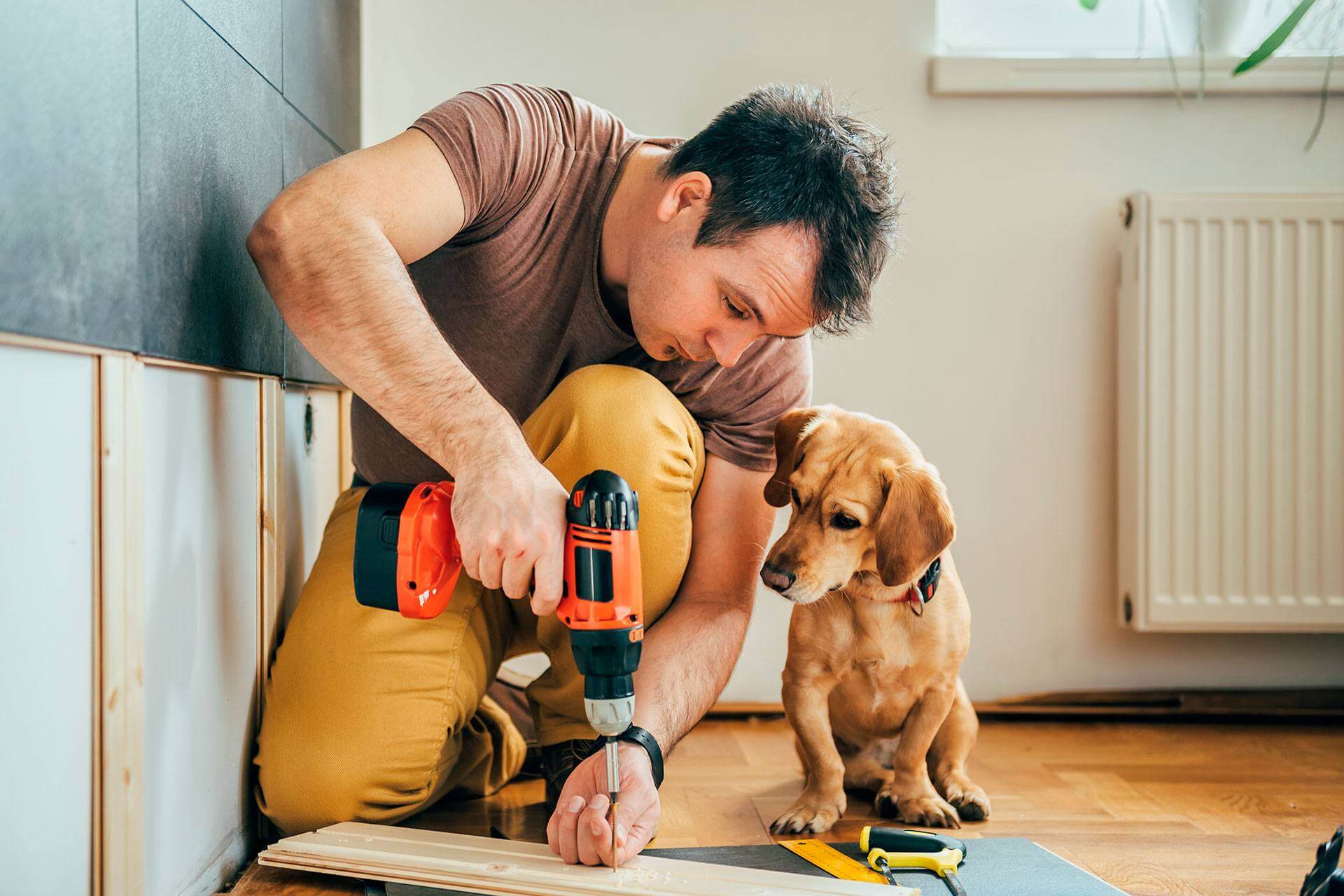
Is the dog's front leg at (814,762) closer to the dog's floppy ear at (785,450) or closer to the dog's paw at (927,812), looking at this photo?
the dog's paw at (927,812)

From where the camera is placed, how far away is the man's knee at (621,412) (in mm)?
1332

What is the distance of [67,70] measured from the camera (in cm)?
84

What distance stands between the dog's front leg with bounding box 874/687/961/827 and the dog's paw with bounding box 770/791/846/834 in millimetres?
81

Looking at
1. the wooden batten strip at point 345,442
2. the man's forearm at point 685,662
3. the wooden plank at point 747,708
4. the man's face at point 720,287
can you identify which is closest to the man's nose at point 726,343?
the man's face at point 720,287

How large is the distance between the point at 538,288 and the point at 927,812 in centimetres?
90

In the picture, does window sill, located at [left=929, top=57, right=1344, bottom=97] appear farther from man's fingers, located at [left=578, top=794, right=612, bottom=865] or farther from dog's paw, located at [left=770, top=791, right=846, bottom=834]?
man's fingers, located at [left=578, top=794, right=612, bottom=865]

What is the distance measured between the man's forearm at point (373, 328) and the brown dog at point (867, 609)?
529mm

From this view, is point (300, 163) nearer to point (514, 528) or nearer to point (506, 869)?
point (514, 528)

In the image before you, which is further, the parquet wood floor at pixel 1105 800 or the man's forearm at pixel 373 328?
the parquet wood floor at pixel 1105 800

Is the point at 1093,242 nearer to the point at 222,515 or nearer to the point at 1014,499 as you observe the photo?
the point at 1014,499

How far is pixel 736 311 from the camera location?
1.24 meters

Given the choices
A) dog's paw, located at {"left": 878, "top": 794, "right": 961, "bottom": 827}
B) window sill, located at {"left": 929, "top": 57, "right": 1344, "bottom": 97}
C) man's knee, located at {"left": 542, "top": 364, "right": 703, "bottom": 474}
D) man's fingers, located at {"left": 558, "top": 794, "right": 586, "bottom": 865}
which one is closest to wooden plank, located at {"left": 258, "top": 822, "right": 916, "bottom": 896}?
man's fingers, located at {"left": 558, "top": 794, "right": 586, "bottom": 865}

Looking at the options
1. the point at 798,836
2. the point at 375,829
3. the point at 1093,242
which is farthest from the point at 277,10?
the point at 1093,242

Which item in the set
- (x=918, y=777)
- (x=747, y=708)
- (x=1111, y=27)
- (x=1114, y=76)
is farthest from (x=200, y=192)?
(x=1111, y=27)
